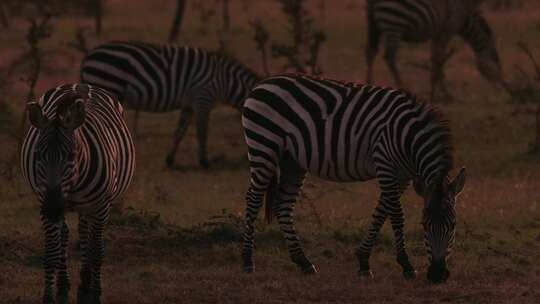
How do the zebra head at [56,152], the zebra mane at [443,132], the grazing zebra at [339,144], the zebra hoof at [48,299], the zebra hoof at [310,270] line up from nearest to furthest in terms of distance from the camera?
the zebra head at [56,152] → the zebra hoof at [48,299] → the zebra mane at [443,132] → the grazing zebra at [339,144] → the zebra hoof at [310,270]

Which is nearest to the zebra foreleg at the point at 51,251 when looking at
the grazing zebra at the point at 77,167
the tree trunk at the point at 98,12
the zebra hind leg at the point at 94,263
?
the grazing zebra at the point at 77,167

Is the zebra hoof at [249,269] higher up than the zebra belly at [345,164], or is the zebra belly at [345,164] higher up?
the zebra belly at [345,164]

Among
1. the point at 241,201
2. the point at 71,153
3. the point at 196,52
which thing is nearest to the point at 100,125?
the point at 71,153

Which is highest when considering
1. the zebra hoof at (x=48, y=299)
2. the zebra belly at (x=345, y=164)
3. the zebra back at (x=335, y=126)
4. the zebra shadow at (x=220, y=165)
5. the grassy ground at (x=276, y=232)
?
the zebra back at (x=335, y=126)

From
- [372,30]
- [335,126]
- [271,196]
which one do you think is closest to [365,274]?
[271,196]

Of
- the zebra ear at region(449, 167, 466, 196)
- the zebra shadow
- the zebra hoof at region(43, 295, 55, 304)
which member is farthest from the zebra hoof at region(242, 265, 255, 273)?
the zebra shadow

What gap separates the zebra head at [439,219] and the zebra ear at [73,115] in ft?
8.93

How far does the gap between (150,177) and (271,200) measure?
5.64 meters

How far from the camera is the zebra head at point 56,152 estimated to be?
24.8 feet

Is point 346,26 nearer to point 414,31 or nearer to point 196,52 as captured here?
point 414,31

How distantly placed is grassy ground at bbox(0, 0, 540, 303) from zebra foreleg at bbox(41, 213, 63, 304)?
1.40 ft

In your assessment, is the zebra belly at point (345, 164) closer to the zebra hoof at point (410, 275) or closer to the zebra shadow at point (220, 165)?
the zebra hoof at point (410, 275)

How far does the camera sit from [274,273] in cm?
991

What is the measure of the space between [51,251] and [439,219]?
2.84 m
